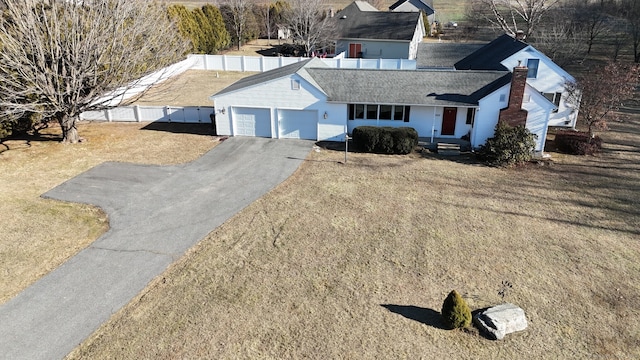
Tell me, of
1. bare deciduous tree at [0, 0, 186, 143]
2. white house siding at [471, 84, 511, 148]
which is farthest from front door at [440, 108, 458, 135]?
bare deciduous tree at [0, 0, 186, 143]

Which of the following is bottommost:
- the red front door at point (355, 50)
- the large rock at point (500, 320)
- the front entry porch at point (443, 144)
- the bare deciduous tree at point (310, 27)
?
the large rock at point (500, 320)

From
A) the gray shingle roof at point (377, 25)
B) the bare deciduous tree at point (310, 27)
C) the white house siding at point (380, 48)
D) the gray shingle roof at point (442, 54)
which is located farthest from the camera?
the bare deciduous tree at point (310, 27)

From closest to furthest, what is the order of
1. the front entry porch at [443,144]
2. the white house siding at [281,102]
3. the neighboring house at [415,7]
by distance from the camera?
the front entry porch at [443,144] < the white house siding at [281,102] < the neighboring house at [415,7]

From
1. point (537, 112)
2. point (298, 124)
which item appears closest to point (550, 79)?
point (537, 112)

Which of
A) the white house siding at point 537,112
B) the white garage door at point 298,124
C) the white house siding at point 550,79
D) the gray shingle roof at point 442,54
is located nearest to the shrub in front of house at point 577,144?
the white house siding at point 537,112

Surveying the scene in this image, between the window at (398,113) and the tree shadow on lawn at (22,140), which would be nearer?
the tree shadow on lawn at (22,140)

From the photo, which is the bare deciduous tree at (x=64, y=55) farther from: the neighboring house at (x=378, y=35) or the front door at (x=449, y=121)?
the neighboring house at (x=378, y=35)
